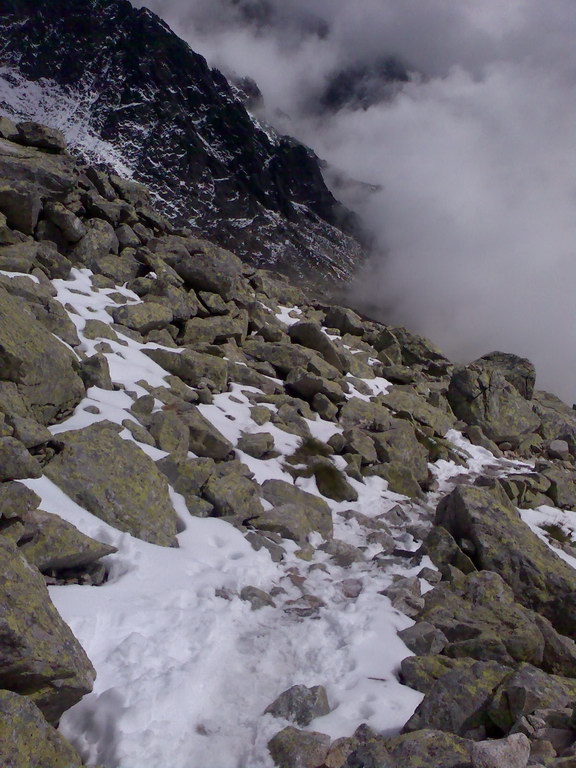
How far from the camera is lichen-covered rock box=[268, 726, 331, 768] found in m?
5.62

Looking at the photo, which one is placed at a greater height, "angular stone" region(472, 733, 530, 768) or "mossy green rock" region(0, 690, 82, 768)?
"angular stone" region(472, 733, 530, 768)

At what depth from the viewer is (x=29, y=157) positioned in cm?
2198

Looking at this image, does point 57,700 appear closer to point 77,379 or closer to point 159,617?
point 159,617

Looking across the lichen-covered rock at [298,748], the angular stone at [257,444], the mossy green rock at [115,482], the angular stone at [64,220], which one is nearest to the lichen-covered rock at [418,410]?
the angular stone at [257,444]

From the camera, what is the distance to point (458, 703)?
6.13 metres

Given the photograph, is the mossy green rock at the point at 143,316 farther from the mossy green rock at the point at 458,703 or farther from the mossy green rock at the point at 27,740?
the mossy green rock at the point at 458,703

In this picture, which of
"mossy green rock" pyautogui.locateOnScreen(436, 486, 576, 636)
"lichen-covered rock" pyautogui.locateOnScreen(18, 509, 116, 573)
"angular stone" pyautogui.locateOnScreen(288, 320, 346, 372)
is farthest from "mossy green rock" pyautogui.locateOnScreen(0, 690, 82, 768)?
"angular stone" pyautogui.locateOnScreen(288, 320, 346, 372)

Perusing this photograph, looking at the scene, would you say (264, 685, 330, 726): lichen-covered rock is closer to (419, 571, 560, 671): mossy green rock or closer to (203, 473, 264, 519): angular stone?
(419, 571, 560, 671): mossy green rock

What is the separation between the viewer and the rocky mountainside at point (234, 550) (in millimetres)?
5723

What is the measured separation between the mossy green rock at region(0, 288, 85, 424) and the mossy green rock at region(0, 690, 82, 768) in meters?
6.46

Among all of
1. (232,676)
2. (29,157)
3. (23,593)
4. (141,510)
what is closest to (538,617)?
(232,676)

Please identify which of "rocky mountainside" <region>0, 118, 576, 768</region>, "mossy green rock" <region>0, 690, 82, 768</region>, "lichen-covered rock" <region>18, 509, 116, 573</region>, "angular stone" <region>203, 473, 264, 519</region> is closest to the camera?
"mossy green rock" <region>0, 690, 82, 768</region>

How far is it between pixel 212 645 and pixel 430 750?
3154 mm

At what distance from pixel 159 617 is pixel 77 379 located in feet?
20.0
